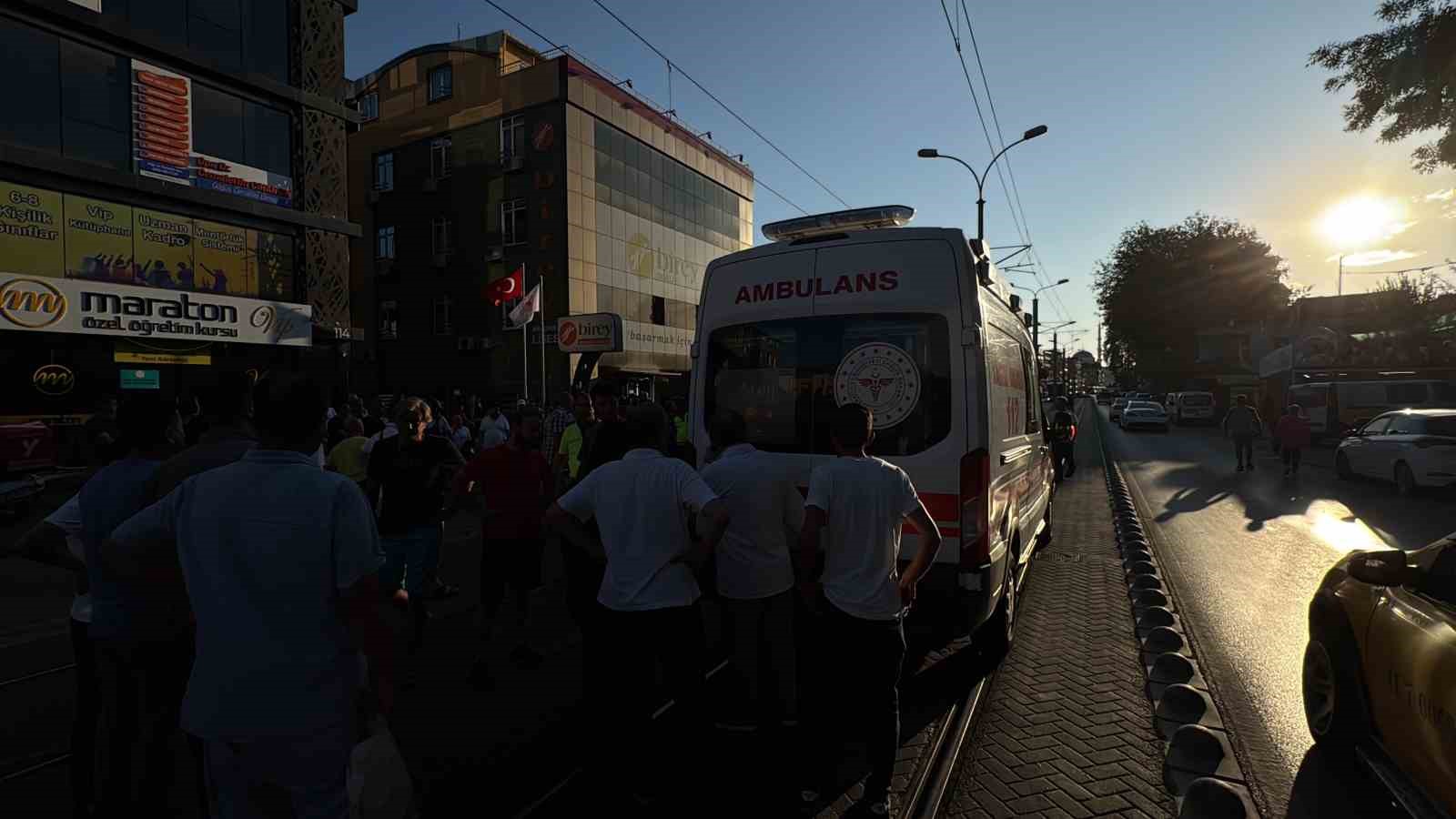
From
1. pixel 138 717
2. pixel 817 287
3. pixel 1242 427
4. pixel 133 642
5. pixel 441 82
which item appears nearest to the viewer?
Result: pixel 133 642

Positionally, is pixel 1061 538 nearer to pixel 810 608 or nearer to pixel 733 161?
pixel 810 608

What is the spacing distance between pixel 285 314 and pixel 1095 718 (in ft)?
68.0

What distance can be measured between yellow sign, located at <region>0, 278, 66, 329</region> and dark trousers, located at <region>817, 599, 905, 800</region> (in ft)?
60.1

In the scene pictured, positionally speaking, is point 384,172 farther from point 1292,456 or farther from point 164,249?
point 1292,456

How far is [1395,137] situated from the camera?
17500 mm

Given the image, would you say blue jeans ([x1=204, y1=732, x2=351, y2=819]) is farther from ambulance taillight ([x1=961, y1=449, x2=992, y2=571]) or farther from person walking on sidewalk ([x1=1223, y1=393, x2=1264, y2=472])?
person walking on sidewalk ([x1=1223, y1=393, x2=1264, y2=472])

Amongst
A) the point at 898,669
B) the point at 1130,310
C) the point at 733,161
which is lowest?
the point at 898,669

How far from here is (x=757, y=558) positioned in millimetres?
3629

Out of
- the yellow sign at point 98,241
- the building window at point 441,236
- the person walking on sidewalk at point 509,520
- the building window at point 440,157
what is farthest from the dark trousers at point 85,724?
the building window at point 440,157

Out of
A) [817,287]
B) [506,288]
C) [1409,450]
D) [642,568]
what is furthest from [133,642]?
[506,288]

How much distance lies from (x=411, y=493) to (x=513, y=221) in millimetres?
26501

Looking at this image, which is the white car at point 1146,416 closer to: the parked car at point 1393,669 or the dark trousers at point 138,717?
the parked car at point 1393,669

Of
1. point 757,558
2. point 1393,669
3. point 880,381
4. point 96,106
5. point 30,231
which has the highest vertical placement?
point 96,106

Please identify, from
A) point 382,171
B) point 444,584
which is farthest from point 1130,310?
point 444,584
